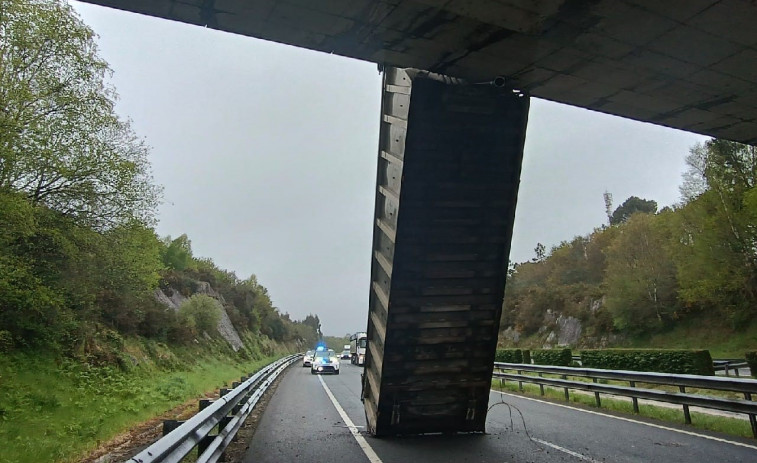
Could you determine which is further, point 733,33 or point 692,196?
point 692,196

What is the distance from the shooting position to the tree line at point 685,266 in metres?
40.3

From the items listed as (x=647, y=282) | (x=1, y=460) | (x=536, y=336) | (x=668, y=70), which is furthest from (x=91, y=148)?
(x=536, y=336)

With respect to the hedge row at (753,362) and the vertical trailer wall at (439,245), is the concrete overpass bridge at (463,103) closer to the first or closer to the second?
the vertical trailer wall at (439,245)

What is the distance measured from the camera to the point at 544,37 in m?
5.34

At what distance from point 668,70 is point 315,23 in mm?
4258

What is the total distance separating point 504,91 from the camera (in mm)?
6527

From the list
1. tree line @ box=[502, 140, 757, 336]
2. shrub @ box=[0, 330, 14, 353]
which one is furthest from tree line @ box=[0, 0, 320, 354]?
tree line @ box=[502, 140, 757, 336]

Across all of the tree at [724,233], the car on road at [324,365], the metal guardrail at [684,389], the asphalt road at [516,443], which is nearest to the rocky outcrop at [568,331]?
the tree at [724,233]

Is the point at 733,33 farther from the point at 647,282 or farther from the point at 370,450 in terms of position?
the point at 647,282

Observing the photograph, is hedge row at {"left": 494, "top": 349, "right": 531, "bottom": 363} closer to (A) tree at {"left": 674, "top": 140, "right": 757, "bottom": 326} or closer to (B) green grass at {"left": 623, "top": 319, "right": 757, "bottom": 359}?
(B) green grass at {"left": 623, "top": 319, "right": 757, "bottom": 359}

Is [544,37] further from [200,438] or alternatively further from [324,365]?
[324,365]

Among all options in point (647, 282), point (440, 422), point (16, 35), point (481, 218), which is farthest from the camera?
point (647, 282)

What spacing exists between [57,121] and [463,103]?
52.3ft

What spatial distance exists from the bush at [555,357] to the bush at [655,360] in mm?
920
